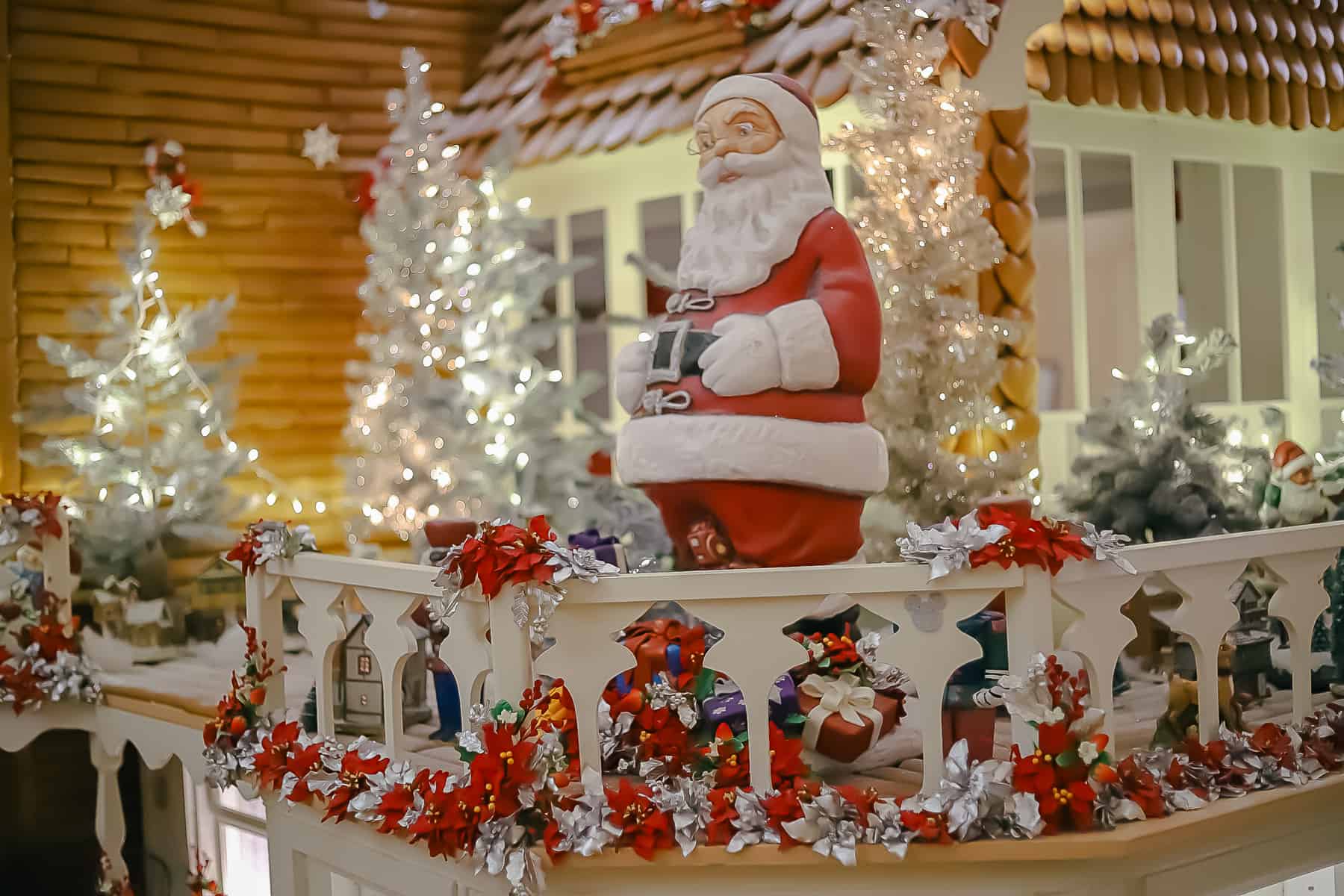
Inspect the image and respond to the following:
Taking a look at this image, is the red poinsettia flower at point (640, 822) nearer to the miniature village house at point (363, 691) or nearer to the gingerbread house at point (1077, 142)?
the miniature village house at point (363, 691)

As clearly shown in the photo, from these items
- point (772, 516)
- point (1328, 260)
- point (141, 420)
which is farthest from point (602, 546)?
point (1328, 260)

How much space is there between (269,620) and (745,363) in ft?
4.91

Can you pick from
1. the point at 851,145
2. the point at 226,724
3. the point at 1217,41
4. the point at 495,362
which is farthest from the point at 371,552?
the point at 1217,41

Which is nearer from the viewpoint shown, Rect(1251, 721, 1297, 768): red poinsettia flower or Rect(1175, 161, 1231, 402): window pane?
Rect(1251, 721, 1297, 768): red poinsettia flower

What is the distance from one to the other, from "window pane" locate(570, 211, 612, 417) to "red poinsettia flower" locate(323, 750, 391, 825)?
4.89 m

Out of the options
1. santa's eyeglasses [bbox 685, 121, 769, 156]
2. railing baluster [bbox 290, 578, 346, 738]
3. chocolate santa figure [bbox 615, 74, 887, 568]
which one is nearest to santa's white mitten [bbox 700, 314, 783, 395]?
chocolate santa figure [bbox 615, 74, 887, 568]

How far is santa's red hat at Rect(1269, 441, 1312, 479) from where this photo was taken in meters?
5.02

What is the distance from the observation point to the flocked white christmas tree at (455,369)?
6.46 meters

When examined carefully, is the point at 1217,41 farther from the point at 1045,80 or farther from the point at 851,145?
the point at 851,145

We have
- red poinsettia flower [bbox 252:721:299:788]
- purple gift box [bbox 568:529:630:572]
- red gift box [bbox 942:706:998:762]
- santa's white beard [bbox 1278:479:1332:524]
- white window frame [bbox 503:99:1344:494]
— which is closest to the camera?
red gift box [bbox 942:706:998:762]

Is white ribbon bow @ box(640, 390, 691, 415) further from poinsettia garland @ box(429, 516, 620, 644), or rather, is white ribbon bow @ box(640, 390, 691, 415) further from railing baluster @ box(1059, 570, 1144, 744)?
railing baluster @ box(1059, 570, 1144, 744)

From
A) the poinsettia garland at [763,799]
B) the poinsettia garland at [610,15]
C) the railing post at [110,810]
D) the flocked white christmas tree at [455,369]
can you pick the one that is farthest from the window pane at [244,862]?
the poinsettia garland at [610,15]

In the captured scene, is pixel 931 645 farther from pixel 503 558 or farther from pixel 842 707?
pixel 503 558

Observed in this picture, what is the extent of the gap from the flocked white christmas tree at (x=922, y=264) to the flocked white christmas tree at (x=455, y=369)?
141 cm
